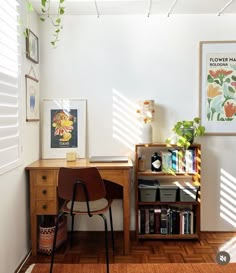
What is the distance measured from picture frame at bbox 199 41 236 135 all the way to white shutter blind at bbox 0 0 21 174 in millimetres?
1727

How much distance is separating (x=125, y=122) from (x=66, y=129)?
59 cm

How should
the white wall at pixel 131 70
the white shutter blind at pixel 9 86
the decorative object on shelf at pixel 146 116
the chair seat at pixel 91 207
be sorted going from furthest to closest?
1. the white wall at pixel 131 70
2. the decorative object on shelf at pixel 146 116
3. the chair seat at pixel 91 207
4. the white shutter blind at pixel 9 86

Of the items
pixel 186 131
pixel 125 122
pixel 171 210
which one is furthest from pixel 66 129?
pixel 171 210

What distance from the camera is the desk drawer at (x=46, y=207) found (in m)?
2.55

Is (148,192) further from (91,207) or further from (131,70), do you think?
(131,70)

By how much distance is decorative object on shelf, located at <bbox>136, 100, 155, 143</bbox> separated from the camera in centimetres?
289

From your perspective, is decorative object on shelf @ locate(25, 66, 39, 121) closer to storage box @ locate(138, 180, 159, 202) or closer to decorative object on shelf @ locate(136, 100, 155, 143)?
decorative object on shelf @ locate(136, 100, 155, 143)

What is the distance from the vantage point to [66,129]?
3.03m

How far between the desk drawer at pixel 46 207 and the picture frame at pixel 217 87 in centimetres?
163

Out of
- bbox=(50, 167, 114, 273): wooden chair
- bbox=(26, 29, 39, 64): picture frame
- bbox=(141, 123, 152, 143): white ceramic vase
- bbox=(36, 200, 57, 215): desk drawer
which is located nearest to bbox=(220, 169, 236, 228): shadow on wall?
bbox=(141, 123, 152, 143): white ceramic vase

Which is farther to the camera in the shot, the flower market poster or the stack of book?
the flower market poster

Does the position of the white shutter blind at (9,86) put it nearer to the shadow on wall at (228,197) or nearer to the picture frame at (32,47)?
the picture frame at (32,47)

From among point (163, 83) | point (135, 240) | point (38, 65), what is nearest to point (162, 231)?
point (135, 240)

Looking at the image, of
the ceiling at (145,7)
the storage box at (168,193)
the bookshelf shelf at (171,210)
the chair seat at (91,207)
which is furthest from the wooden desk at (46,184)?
the ceiling at (145,7)
